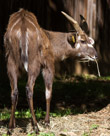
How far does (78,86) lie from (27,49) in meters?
5.36

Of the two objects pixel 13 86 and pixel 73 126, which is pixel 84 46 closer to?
pixel 73 126

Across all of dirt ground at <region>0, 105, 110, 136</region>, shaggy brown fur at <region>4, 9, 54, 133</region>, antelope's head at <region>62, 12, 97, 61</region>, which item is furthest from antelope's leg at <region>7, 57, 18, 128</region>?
antelope's head at <region>62, 12, 97, 61</region>

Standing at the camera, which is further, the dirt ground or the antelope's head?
the antelope's head

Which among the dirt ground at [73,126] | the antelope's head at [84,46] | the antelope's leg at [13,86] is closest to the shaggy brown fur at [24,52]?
the antelope's leg at [13,86]

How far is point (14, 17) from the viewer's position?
19.7ft

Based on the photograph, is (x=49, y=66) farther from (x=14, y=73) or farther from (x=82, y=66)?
(x=82, y=66)

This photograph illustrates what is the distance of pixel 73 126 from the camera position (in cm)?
573

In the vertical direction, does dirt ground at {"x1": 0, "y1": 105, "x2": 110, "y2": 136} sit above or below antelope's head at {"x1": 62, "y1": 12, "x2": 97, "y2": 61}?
below

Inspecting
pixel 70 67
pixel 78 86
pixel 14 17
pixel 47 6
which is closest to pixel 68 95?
pixel 78 86

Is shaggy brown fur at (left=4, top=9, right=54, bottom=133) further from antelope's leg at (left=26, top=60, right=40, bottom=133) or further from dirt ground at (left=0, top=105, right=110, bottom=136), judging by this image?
dirt ground at (left=0, top=105, right=110, bottom=136)

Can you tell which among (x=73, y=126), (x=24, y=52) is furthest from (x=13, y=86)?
(x=73, y=126)

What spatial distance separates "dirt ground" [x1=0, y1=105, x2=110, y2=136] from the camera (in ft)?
17.6

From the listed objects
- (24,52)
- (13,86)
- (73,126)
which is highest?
(24,52)

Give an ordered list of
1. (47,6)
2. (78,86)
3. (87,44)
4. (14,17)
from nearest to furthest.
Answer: (14,17) < (87,44) < (78,86) < (47,6)
